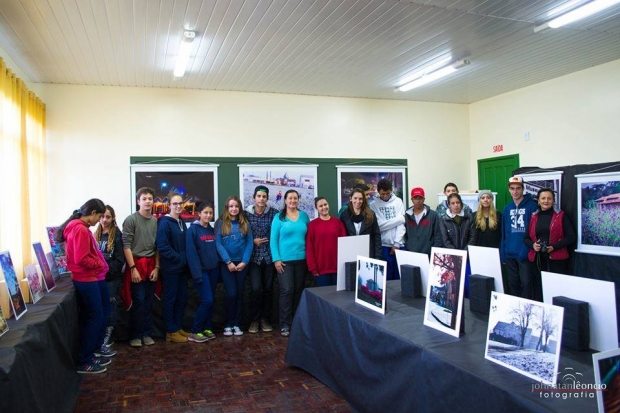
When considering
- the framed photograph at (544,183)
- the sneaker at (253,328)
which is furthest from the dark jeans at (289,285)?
the framed photograph at (544,183)

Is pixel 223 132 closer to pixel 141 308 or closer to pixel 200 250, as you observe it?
pixel 200 250

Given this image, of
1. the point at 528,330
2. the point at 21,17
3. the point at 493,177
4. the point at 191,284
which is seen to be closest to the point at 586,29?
the point at 493,177

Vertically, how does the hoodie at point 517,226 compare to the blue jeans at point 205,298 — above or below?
above

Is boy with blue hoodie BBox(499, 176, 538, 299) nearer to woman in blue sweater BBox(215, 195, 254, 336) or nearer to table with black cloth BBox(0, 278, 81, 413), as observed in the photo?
woman in blue sweater BBox(215, 195, 254, 336)

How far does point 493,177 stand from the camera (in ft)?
25.1

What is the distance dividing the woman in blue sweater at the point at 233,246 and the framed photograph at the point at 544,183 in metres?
3.77

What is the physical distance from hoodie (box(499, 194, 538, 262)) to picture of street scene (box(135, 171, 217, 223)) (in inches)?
159

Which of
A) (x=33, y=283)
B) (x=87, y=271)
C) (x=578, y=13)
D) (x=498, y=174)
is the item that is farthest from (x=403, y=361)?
(x=498, y=174)

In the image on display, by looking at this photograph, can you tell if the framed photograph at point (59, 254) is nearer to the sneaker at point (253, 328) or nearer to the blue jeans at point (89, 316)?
the blue jeans at point (89, 316)

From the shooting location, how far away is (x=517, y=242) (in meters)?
5.19

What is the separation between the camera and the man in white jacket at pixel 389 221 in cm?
541

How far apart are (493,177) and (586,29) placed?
334 cm

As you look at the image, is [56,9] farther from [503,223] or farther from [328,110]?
[503,223]

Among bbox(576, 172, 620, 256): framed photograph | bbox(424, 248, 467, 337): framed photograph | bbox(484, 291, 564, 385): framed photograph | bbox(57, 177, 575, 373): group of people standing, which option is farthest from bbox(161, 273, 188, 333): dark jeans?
bbox(576, 172, 620, 256): framed photograph
